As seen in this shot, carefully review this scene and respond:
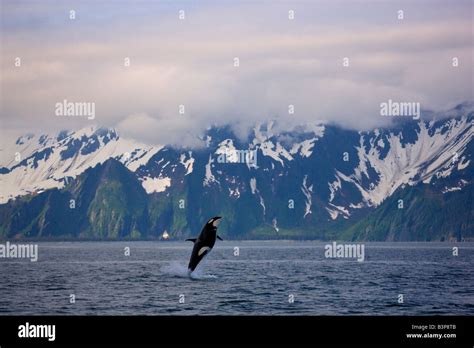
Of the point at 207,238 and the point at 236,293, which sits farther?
the point at 207,238

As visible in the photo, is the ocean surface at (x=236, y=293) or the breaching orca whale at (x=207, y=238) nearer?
the ocean surface at (x=236, y=293)

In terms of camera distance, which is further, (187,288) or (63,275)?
(63,275)

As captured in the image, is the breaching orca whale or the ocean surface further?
the breaching orca whale

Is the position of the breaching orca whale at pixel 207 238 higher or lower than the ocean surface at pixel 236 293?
higher

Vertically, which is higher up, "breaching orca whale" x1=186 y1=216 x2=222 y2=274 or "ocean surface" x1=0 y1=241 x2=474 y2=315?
"breaching orca whale" x1=186 y1=216 x2=222 y2=274

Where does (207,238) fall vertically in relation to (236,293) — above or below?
above

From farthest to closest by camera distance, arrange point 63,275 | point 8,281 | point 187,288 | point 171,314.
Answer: point 63,275
point 8,281
point 187,288
point 171,314
